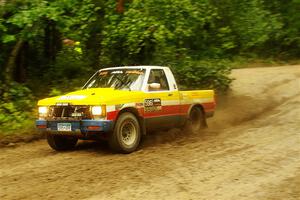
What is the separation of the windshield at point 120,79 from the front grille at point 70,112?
1242 mm

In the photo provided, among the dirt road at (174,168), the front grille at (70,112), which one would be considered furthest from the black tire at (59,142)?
the front grille at (70,112)

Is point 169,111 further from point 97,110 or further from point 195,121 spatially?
point 97,110

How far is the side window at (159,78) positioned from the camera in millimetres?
10648

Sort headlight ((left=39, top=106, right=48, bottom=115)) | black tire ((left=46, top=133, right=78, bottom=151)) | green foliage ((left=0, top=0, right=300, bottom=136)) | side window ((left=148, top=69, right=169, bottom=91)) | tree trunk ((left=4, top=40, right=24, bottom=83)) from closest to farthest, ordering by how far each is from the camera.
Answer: headlight ((left=39, top=106, right=48, bottom=115)), black tire ((left=46, top=133, right=78, bottom=151)), side window ((left=148, top=69, right=169, bottom=91)), green foliage ((left=0, top=0, right=300, bottom=136)), tree trunk ((left=4, top=40, right=24, bottom=83))

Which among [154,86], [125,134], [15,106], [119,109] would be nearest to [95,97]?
[119,109]

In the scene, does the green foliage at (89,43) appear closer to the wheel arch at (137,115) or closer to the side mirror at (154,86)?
the wheel arch at (137,115)

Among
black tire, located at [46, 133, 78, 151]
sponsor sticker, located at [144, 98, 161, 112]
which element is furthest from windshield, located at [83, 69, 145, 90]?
black tire, located at [46, 133, 78, 151]

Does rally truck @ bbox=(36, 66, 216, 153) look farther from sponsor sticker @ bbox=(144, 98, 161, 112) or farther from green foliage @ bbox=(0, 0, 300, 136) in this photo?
green foliage @ bbox=(0, 0, 300, 136)

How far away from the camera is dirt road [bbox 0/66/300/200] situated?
6629 mm

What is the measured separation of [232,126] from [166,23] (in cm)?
449

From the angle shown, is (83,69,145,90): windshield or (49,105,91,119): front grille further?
(83,69,145,90): windshield

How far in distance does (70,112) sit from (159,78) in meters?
2.52

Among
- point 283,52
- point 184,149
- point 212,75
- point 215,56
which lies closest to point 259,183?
point 184,149

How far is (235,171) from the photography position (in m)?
7.67
